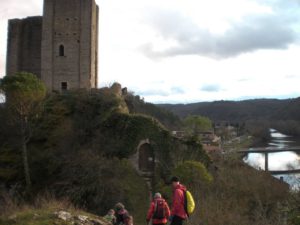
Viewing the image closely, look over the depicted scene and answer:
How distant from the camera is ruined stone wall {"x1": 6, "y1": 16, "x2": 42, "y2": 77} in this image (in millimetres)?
38125

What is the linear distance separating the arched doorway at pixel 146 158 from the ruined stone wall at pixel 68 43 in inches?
279

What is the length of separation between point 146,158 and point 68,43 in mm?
10835

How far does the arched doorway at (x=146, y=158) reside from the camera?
31828 mm

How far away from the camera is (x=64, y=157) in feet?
97.9

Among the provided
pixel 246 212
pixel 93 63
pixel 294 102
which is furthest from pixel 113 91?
pixel 294 102

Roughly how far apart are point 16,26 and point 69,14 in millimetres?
5160

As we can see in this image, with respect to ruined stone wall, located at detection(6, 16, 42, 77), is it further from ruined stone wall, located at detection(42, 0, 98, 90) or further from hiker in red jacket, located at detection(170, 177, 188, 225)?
hiker in red jacket, located at detection(170, 177, 188, 225)

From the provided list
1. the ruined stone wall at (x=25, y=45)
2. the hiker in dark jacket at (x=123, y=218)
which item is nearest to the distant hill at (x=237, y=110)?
the ruined stone wall at (x=25, y=45)

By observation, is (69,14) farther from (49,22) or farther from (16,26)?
(16,26)

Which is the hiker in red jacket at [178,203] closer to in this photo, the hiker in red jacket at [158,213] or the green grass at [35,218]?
the hiker in red jacket at [158,213]

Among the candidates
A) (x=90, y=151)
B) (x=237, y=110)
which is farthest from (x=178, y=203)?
(x=237, y=110)

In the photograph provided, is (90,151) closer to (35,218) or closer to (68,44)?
(68,44)

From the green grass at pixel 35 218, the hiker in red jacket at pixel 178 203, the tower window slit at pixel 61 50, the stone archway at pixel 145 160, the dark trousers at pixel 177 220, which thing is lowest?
the stone archway at pixel 145 160

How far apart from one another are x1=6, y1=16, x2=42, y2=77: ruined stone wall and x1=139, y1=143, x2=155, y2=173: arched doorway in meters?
11.7
